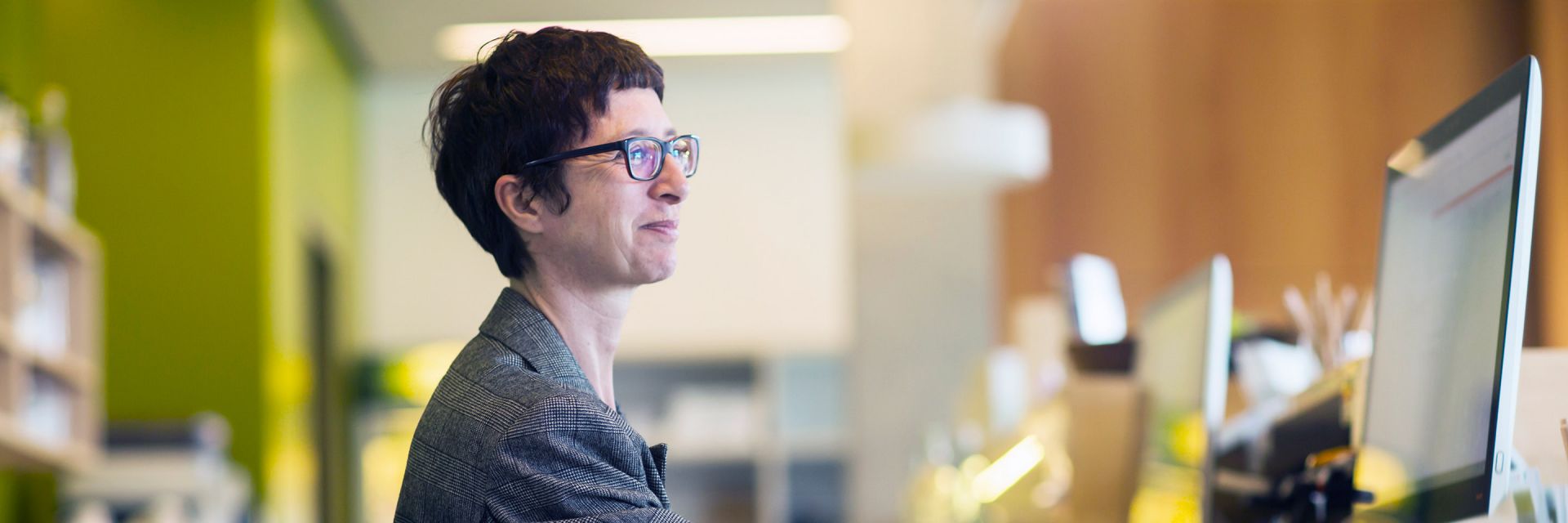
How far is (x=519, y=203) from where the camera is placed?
92 centimetres

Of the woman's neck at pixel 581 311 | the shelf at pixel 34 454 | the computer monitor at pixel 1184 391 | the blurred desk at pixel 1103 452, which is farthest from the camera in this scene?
the shelf at pixel 34 454

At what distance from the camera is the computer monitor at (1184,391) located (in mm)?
1803

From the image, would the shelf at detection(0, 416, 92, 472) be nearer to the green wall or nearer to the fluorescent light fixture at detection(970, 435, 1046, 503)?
the fluorescent light fixture at detection(970, 435, 1046, 503)

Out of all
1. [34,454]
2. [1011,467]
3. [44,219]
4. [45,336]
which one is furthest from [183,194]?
[1011,467]

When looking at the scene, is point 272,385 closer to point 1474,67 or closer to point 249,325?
point 249,325

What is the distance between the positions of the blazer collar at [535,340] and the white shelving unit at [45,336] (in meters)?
2.26

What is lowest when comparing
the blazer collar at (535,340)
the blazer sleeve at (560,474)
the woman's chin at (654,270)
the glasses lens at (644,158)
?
the blazer sleeve at (560,474)

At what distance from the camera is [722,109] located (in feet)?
27.0

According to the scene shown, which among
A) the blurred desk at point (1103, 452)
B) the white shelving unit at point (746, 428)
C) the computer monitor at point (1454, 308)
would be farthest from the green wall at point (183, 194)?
the computer monitor at point (1454, 308)

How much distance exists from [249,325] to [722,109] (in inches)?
122

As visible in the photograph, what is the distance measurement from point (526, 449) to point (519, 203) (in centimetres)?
16

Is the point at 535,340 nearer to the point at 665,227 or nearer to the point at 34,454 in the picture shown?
the point at 665,227

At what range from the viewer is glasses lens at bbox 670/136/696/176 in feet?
3.07

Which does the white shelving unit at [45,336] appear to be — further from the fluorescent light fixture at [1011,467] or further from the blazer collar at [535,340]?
the blazer collar at [535,340]
